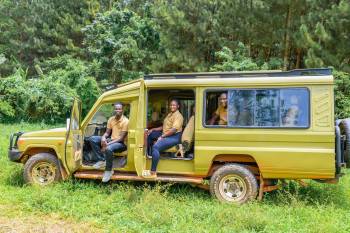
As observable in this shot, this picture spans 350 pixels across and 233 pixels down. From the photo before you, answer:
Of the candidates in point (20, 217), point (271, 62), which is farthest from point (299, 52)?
point (20, 217)

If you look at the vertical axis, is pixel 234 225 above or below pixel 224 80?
below

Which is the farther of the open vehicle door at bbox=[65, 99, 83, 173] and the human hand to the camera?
the human hand

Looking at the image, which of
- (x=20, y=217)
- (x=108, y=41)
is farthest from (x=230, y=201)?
(x=108, y=41)

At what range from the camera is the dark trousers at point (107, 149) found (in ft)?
26.2

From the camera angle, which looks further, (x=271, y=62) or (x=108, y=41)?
(x=108, y=41)

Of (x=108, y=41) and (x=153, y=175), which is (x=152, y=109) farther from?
(x=108, y=41)

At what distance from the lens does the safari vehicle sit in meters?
7.07

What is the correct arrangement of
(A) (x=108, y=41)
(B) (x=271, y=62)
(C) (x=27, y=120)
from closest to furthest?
1. (B) (x=271, y=62)
2. (C) (x=27, y=120)
3. (A) (x=108, y=41)

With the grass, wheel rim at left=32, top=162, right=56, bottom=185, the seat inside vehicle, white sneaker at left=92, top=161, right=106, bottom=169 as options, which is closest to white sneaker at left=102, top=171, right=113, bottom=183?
the grass

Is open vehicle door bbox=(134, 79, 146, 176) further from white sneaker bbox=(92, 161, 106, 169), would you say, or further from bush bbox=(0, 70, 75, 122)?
bush bbox=(0, 70, 75, 122)

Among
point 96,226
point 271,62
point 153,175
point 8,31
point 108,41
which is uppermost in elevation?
point 8,31

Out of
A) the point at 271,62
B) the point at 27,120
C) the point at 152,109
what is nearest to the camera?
the point at 152,109

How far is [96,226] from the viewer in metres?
6.16

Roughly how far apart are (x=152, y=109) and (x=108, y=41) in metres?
14.3
